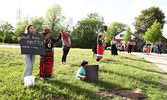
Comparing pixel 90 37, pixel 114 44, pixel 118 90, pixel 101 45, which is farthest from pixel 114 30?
pixel 118 90

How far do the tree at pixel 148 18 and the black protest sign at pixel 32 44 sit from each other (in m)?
44.1

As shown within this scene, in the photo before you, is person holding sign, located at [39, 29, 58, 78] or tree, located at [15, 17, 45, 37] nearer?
person holding sign, located at [39, 29, 58, 78]

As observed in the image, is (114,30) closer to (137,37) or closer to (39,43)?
(137,37)

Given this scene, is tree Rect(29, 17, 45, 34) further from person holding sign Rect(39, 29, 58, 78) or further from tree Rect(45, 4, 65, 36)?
person holding sign Rect(39, 29, 58, 78)

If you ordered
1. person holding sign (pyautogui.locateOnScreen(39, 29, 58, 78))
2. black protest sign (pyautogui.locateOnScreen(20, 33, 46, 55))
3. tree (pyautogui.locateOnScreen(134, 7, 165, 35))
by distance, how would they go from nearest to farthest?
1. black protest sign (pyautogui.locateOnScreen(20, 33, 46, 55))
2. person holding sign (pyautogui.locateOnScreen(39, 29, 58, 78))
3. tree (pyautogui.locateOnScreen(134, 7, 165, 35))

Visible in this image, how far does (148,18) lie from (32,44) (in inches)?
1780

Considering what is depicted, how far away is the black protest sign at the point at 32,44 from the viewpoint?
12.6 feet

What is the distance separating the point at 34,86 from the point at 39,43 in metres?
1.35

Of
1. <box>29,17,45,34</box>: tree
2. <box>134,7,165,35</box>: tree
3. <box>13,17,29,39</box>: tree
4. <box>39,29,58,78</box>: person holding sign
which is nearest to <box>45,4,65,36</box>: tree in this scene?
Result: <box>29,17,45,34</box>: tree

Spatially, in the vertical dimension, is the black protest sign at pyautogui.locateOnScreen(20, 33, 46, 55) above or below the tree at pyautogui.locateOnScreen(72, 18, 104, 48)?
below

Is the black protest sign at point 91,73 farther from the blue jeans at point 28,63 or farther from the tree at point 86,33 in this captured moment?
the tree at point 86,33

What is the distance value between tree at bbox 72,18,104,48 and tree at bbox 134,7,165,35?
14.9 meters

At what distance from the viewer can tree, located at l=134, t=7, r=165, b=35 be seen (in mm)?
41000

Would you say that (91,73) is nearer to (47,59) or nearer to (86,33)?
(47,59)
